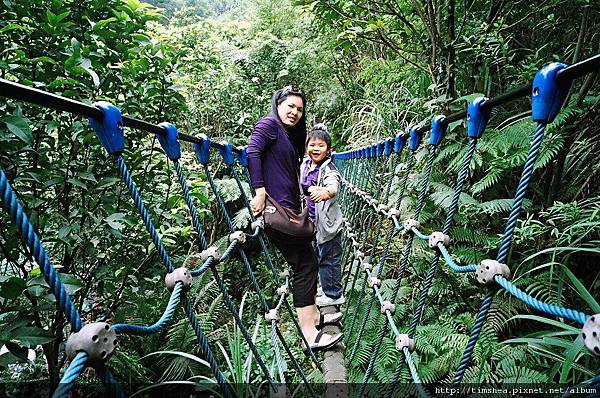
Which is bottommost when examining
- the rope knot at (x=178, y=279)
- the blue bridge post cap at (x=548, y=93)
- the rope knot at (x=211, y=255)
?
the rope knot at (x=211, y=255)

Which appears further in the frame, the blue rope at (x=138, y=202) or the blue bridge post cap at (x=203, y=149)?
the blue bridge post cap at (x=203, y=149)

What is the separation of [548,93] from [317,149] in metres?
1.29

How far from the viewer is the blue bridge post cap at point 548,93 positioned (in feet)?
1.39

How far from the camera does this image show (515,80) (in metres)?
1.74

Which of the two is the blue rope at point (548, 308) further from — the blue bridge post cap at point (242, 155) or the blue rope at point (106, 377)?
the blue bridge post cap at point (242, 155)

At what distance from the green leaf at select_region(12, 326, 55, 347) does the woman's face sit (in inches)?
39.1

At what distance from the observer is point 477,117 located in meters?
0.63

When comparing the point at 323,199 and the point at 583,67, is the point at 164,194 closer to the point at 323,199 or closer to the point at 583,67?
the point at 323,199

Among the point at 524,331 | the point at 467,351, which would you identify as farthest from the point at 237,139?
the point at 467,351

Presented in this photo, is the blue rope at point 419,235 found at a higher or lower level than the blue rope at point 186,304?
lower

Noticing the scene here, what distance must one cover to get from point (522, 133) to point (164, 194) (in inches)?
52.0

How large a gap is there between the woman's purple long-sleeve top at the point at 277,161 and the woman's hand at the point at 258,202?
5 centimetres

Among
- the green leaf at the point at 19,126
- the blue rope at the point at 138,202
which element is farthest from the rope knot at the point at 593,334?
the green leaf at the point at 19,126

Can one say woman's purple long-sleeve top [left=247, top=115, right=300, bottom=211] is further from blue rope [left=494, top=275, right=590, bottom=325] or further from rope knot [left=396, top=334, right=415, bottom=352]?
blue rope [left=494, top=275, right=590, bottom=325]
